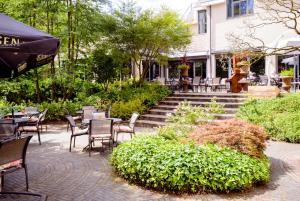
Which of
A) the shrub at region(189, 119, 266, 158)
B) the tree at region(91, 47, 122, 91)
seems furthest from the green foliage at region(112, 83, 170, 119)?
the shrub at region(189, 119, 266, 158)

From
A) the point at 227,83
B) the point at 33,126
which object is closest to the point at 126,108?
the point at 33,126

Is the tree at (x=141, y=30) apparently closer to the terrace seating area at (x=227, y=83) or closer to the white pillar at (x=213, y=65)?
the terrace seating area at (x=227, y=83)

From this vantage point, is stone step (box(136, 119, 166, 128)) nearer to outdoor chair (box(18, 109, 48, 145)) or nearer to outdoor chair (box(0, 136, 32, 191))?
outdoor chair (box(18, 109, 48, 145))

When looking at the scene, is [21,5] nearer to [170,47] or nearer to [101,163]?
[170,47]

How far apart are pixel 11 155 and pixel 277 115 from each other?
860cm

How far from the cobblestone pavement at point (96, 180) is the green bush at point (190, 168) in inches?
6.6

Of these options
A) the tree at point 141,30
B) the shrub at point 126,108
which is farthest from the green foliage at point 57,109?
the tree at point 141,30

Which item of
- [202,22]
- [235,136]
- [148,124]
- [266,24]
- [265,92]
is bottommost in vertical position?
[148,124]

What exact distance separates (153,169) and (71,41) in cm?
1178

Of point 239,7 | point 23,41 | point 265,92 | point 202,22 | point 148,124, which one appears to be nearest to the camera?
point 23,41

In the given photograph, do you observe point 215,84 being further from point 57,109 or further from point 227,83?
point 57,109

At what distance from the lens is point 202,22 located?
24875mm

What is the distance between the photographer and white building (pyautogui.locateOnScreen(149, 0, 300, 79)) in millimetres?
20719

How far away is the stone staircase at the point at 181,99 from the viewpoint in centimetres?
1371
